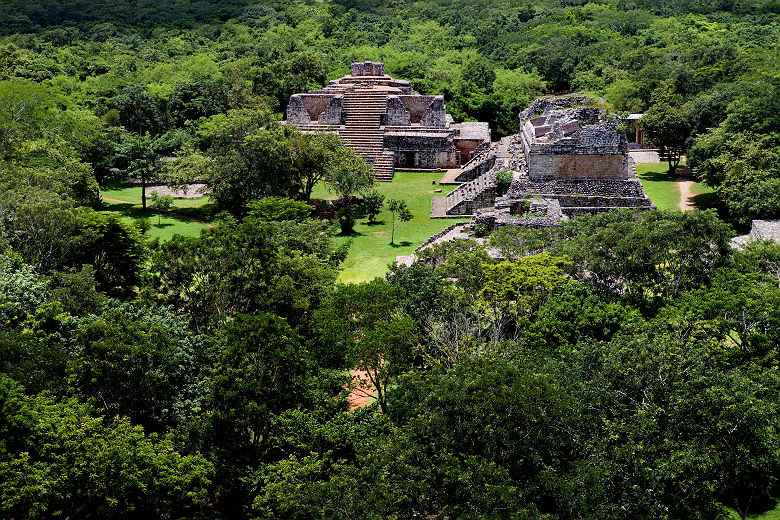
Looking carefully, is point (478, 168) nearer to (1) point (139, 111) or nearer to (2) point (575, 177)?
(2) point (575, 177)

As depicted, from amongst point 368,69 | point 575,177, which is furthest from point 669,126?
point 368,69

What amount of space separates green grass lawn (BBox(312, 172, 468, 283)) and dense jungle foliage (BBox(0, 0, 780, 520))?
1.80 meters

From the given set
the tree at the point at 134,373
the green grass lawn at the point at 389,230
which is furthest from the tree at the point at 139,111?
the tree at the point at 134,373

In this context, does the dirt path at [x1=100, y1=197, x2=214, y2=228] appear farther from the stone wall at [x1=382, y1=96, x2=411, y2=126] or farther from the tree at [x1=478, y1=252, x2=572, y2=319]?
the tree at [x1=478, y1=252, x2=572, y2=319]

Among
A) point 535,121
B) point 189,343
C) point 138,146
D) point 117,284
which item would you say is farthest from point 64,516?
point 535,121

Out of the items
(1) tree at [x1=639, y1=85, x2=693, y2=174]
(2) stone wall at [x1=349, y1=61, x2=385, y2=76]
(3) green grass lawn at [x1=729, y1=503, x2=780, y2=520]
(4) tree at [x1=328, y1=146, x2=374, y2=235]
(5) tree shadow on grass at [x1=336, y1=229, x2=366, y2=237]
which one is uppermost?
(2) stone wall at [x1=349, y1=61, x2=385, y2=76]

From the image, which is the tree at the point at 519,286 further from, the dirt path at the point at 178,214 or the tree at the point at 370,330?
the dirt path at the point at 178,214

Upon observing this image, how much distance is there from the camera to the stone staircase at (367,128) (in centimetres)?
4516

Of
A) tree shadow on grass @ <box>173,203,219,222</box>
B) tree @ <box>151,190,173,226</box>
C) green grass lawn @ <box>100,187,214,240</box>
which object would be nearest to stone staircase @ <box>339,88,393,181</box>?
tree shadow on grass @ <box>173,203,219,222</box>

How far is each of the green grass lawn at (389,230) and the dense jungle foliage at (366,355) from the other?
5.92 ft

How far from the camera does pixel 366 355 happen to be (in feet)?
66.5

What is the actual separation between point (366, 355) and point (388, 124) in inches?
1169

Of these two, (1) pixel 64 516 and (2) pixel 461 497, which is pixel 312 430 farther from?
(1) pixel 64 516

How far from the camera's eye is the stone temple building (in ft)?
151
